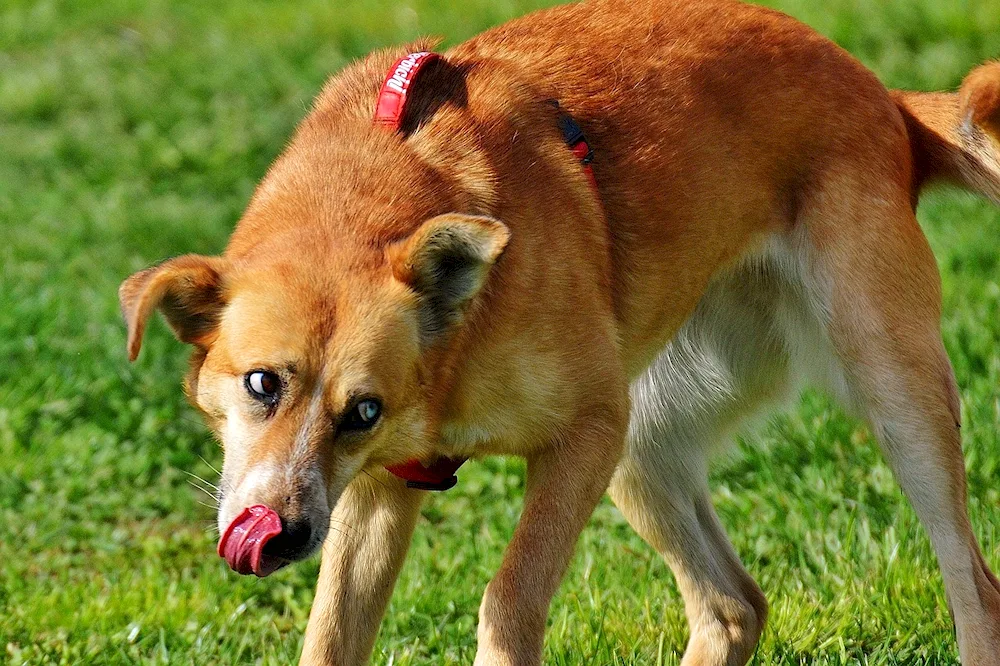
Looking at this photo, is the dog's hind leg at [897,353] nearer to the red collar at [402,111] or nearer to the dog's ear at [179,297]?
the red collar at [402,111]

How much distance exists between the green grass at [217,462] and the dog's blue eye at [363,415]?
1235mm

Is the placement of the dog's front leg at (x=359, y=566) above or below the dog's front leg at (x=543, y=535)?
below

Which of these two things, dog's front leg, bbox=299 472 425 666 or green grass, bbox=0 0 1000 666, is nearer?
dog's front leg, bbox=299 472 425 666

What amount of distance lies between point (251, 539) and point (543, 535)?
792 mm

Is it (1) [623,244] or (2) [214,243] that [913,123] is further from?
(2) [214,243]

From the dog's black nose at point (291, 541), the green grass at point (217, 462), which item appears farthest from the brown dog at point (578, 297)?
the green grass at point (217, 462)

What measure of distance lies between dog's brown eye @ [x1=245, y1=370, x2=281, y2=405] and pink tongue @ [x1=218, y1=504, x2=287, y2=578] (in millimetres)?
250

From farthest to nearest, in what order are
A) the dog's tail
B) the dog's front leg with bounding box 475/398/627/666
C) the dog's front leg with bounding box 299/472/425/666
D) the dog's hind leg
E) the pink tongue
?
the dog's tail → the dog's hind leg → the dog's front leg with bounding box 299/472/425/666 → the dog's front leg with bounding box 475/398/627/666 → the pink tongue

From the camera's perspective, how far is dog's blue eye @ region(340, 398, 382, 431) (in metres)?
3.32

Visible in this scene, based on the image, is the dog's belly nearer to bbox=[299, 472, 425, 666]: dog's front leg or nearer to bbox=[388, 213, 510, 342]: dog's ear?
bbox=[299, 472, 425, 666]: dog's front leg

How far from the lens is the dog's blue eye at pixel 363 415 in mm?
3316

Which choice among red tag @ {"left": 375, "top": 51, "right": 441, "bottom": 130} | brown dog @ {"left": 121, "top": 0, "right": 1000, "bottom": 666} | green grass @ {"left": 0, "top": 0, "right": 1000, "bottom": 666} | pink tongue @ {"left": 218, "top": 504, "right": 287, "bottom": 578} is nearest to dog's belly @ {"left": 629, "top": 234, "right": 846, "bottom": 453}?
brown dog @ {"left": 121, "top": 0, "right": 1000, "bottom": 666}

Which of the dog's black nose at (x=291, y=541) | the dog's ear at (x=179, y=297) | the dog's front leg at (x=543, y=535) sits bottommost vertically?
the dog's front leg at (x=543, y=535)

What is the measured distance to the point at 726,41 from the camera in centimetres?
430
